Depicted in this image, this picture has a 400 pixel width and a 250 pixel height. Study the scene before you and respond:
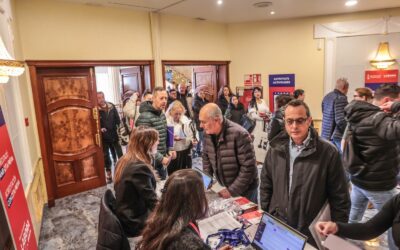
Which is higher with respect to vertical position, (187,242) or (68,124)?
(68,124)

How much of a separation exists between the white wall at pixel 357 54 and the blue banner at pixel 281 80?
0.85m

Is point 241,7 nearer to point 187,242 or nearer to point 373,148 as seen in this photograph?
point 373,148

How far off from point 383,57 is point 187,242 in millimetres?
5450

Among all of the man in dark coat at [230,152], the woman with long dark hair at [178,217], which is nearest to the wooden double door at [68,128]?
the man in dark coat at [230,152]

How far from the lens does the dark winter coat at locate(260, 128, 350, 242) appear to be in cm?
163

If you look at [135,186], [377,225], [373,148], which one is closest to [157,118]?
[135,186]

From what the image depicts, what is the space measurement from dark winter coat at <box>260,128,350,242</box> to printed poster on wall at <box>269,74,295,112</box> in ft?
13.8

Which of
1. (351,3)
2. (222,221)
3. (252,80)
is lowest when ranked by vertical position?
(222,221)

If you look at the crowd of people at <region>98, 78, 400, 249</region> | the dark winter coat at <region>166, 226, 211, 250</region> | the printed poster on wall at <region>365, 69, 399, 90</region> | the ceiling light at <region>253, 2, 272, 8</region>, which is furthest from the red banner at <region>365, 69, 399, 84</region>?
the dark winter coat at <region>166, 226, 211, 250</region>

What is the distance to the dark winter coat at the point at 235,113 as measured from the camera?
17.6 feet

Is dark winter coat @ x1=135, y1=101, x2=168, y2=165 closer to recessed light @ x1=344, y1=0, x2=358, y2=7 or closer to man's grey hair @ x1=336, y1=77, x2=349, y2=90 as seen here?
man's grey hair @ x1=336, y1=77, x2=349, y2=90

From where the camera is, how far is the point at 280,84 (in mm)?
5805

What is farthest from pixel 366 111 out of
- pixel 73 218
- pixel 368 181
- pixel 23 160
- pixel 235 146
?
pixel 73 218

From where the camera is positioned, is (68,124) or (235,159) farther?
(68,124)
